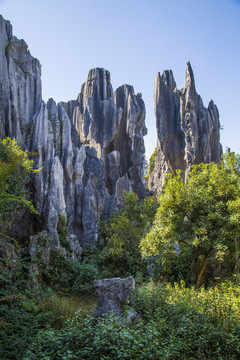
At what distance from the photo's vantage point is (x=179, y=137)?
36.3 meters

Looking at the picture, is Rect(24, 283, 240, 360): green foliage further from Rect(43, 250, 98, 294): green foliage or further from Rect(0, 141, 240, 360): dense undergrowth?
Rect(43, 250, 98, 294): green foliage

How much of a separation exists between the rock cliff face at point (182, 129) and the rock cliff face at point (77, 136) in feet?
10.3

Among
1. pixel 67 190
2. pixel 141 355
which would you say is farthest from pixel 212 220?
pixel 67 190

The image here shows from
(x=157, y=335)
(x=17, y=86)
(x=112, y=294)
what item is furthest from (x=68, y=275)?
(x=17, y=86)

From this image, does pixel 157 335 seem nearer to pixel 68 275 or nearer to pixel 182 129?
pixel 68 275

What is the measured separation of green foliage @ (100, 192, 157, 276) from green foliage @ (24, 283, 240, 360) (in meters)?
9.13

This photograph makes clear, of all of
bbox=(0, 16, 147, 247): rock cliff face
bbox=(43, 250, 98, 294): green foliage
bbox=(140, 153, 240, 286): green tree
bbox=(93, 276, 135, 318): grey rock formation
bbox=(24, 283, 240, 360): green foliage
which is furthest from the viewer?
bbox=(0, 16, 147, 247): rock cliff face

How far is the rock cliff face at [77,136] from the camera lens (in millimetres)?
19016

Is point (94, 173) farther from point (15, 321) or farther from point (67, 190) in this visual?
point (15, 321)

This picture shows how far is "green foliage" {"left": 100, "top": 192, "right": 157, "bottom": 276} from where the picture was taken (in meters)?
17.1

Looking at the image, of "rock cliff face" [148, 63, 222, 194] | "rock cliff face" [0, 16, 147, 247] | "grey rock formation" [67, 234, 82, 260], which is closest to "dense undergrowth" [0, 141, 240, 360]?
"grey rock formation" [67, 234, 82, 260]

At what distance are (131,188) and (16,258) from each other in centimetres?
2227

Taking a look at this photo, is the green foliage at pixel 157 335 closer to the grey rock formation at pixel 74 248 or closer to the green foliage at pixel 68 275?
the green foliage at pixel 68 275

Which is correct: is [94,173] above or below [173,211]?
above
